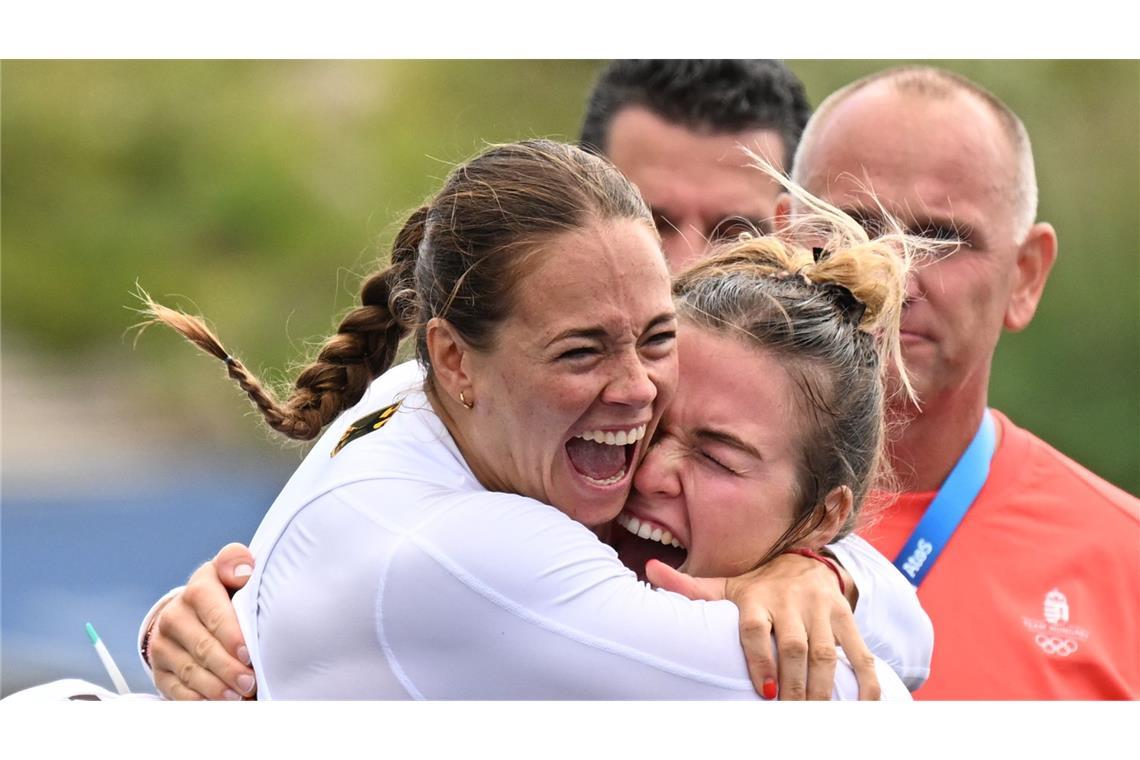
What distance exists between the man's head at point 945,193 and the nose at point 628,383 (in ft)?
4.43

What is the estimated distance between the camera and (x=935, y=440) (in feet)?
12.3

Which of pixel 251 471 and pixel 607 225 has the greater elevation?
pixel 607 225

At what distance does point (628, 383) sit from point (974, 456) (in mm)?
1880

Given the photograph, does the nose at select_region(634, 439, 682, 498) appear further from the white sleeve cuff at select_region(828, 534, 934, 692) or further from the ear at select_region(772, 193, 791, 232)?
the ear at select_region(772, 193, 791, 232)

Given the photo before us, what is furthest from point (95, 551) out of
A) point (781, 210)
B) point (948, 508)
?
point (948, 508)

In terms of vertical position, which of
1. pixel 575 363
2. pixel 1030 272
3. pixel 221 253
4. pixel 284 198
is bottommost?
pixel 221 253

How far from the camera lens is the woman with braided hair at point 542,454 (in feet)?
6.75

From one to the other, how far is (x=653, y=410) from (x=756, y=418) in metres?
0.20

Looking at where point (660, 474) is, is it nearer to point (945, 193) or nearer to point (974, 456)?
point (945, 193)

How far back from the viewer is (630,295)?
87.6 inches

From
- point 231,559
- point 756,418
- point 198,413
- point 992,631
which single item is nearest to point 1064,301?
point 992,631

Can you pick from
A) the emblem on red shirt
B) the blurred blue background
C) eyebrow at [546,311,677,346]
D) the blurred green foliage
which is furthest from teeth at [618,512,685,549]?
the blurred green foliage

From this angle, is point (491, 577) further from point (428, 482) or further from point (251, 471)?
point (251, 471)

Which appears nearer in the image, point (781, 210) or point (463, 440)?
point (463, 440)
